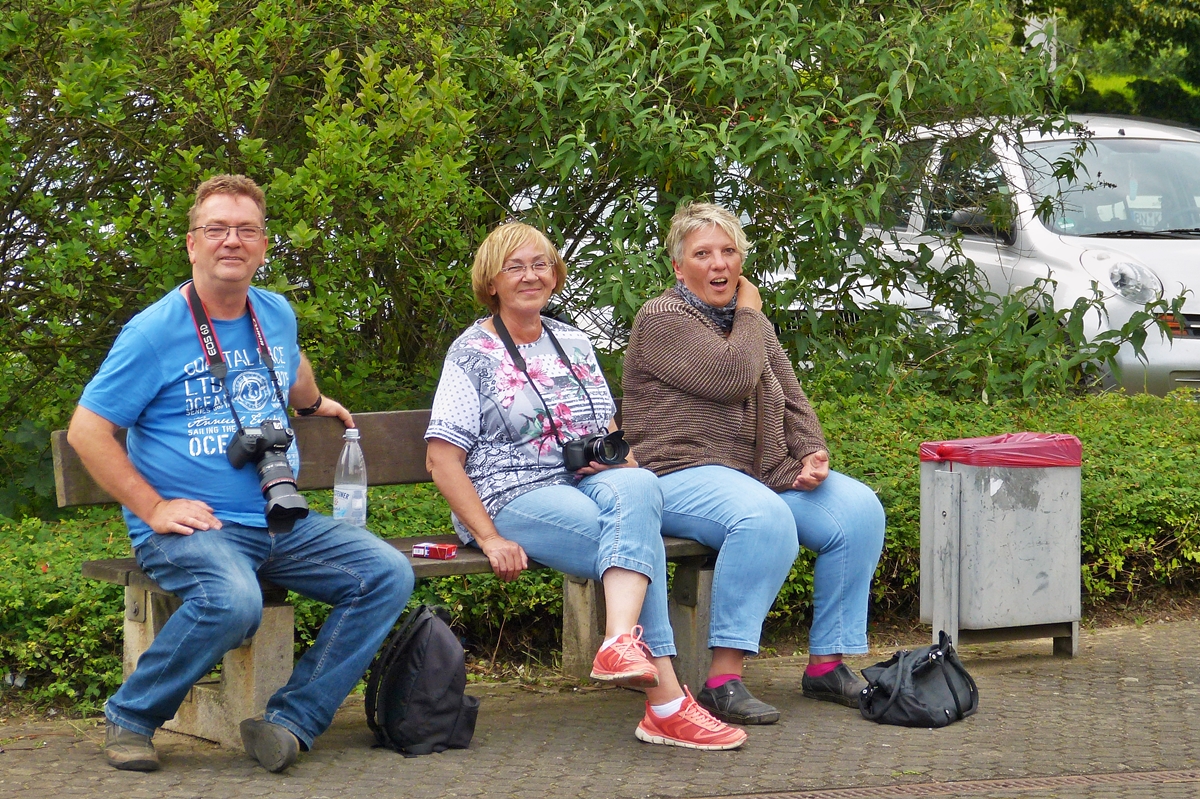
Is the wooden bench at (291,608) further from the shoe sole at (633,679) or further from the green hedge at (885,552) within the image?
the shoe sole at (633,679)

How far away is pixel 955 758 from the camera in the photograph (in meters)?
4.18

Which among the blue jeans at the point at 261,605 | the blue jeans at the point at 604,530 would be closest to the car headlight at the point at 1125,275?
the blue jeans at the point at 604,530

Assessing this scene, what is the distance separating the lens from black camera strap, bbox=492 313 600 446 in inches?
181

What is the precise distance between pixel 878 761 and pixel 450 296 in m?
2.74

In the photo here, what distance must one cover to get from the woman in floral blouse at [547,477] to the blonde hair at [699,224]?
421mm

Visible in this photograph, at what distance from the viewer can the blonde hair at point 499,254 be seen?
464 cm

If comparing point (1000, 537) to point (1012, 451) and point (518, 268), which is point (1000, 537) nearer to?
point (1012, 451)

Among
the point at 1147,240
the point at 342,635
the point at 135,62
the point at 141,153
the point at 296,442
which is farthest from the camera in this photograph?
the point at 1147,240

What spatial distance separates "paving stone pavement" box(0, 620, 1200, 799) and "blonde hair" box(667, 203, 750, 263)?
1.48m

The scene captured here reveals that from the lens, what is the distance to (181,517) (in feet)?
12.8

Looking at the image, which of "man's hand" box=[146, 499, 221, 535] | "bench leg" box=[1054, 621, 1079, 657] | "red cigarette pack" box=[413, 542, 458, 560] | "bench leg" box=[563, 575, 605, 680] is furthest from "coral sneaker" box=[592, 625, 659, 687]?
"bench leg" box=[1054, 621, 1079, 657]

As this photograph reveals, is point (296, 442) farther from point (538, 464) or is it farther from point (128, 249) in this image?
point (128, 249)

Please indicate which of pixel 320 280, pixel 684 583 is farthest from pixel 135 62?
pixel 684 583

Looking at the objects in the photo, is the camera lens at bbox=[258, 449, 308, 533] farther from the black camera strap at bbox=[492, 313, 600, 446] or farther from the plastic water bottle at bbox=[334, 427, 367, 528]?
the black camera strap at bbox=[492, 313, 600, 446]
